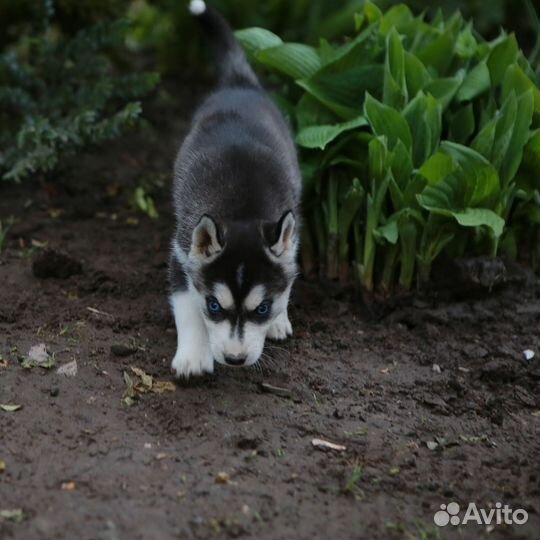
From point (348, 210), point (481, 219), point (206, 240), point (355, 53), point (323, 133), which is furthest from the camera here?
point (355, 53)

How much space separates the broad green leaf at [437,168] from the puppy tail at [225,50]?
68.3 inches

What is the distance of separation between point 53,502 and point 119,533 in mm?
389

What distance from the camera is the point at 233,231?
568 cm

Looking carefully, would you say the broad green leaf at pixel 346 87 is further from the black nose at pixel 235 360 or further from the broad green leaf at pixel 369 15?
the black nose at pixel 235 360

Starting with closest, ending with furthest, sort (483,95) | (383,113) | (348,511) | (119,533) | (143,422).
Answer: (119,533), (348,511), (143,422), (383,113), (483,95)

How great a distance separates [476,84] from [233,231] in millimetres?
2459

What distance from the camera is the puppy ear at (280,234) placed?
5.57 meters

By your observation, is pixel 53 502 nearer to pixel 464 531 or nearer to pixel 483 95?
pixel 464 531

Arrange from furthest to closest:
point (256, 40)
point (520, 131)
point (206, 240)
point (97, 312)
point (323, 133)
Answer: point (256, 40), point (323, 133), point (520, 131), point (97, 312), point (206, 240)

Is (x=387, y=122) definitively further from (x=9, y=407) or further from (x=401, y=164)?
(x=9, y=407)

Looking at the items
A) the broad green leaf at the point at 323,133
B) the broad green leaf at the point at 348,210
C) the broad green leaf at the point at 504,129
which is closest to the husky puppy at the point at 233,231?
the broad green leaf at the point at 323,133

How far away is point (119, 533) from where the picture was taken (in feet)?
14.5

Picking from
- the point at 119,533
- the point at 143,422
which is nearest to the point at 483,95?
the point at 143,422

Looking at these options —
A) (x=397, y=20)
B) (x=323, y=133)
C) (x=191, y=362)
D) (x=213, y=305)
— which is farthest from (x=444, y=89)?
(x=191, y=362)
